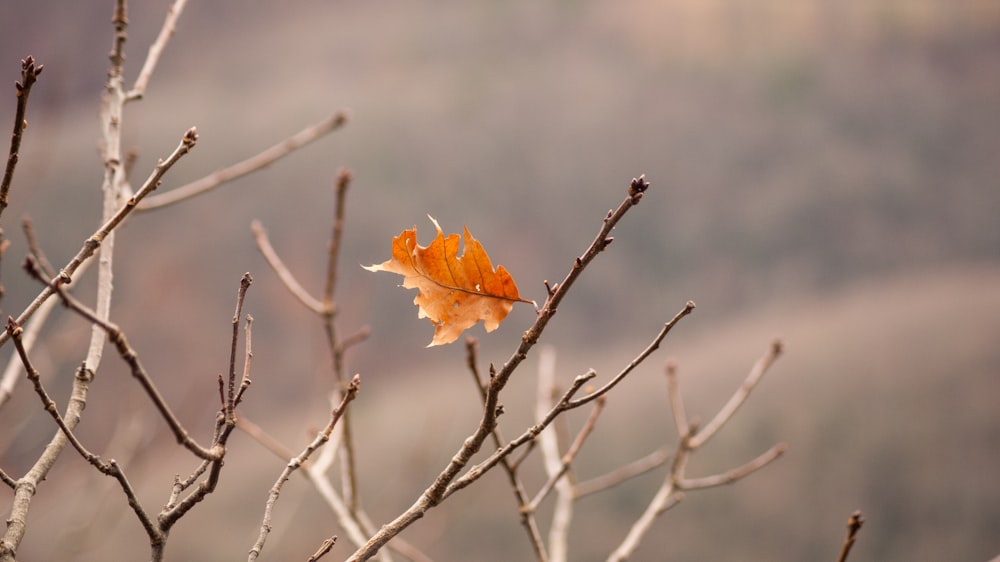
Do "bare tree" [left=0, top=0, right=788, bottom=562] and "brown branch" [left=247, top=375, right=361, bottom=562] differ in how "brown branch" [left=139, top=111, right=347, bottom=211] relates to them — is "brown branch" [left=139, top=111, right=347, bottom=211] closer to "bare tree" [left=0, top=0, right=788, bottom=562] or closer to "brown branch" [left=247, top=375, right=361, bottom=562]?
"bare tree" [left=0, top=0, right=788, bottom=562]

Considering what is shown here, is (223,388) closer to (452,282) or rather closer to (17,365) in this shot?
(452,282)

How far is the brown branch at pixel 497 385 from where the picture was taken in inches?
11.8

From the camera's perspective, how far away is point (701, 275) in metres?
2.05

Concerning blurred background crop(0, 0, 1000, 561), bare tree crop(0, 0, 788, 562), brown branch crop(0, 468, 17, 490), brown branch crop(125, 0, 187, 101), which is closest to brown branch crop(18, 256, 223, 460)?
bare tree crop(0, 0, 788, 562)

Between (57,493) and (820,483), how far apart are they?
6.67 feet

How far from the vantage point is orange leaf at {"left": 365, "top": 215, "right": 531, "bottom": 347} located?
37 cm

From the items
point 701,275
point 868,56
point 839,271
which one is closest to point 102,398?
point 701,275

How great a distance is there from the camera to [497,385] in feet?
1.07

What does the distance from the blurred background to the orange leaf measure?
1412 millimetres

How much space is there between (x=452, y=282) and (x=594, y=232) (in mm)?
1678

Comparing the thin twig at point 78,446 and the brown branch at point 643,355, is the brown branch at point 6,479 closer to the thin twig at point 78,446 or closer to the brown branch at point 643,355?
the thin twig at point 78,446

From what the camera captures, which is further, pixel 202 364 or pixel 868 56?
pixel 868 56

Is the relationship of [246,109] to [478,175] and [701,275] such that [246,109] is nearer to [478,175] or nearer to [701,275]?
[478,175]

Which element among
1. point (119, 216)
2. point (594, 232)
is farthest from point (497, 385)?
point (594, 232)
